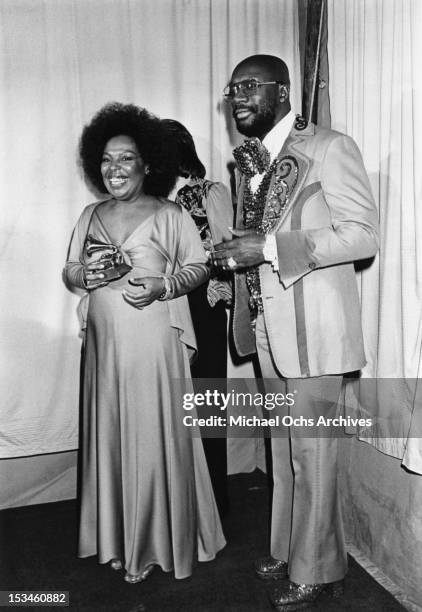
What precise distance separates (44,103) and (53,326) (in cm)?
123

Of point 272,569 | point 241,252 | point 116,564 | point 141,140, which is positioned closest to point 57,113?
point 141,140

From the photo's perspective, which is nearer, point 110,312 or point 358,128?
point 110,312

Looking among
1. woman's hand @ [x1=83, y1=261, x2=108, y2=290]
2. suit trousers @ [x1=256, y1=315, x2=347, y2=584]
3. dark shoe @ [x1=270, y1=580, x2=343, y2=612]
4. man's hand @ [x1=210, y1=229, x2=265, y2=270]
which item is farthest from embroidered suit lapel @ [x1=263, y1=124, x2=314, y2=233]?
dark shoe @ [x1=270, y1=580, x2=343, y2=612]

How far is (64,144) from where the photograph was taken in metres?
3.37

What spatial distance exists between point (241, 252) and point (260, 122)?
1.68 feet

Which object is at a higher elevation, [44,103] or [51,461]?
[44,103]

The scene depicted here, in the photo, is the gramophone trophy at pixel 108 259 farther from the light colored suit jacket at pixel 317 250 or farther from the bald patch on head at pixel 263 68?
the bald patch on head at pixel 263 68

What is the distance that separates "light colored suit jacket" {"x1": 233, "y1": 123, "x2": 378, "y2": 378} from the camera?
2.10 metres

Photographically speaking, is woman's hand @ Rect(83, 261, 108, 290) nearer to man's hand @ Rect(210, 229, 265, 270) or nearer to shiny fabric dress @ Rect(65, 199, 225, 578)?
shiny fabric dress @ Rect(65, 199, 225, 578)

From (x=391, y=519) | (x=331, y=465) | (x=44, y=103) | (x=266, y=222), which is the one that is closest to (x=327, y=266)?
(x=266, y=222)

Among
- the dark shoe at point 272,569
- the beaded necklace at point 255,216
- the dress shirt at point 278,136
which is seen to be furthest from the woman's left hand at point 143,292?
the dark shoe at point 272,569

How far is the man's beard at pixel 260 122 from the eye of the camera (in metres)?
2.26

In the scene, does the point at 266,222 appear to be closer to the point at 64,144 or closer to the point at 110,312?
the point at 110,312

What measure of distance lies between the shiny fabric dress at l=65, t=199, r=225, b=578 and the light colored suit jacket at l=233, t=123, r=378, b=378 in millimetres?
448
